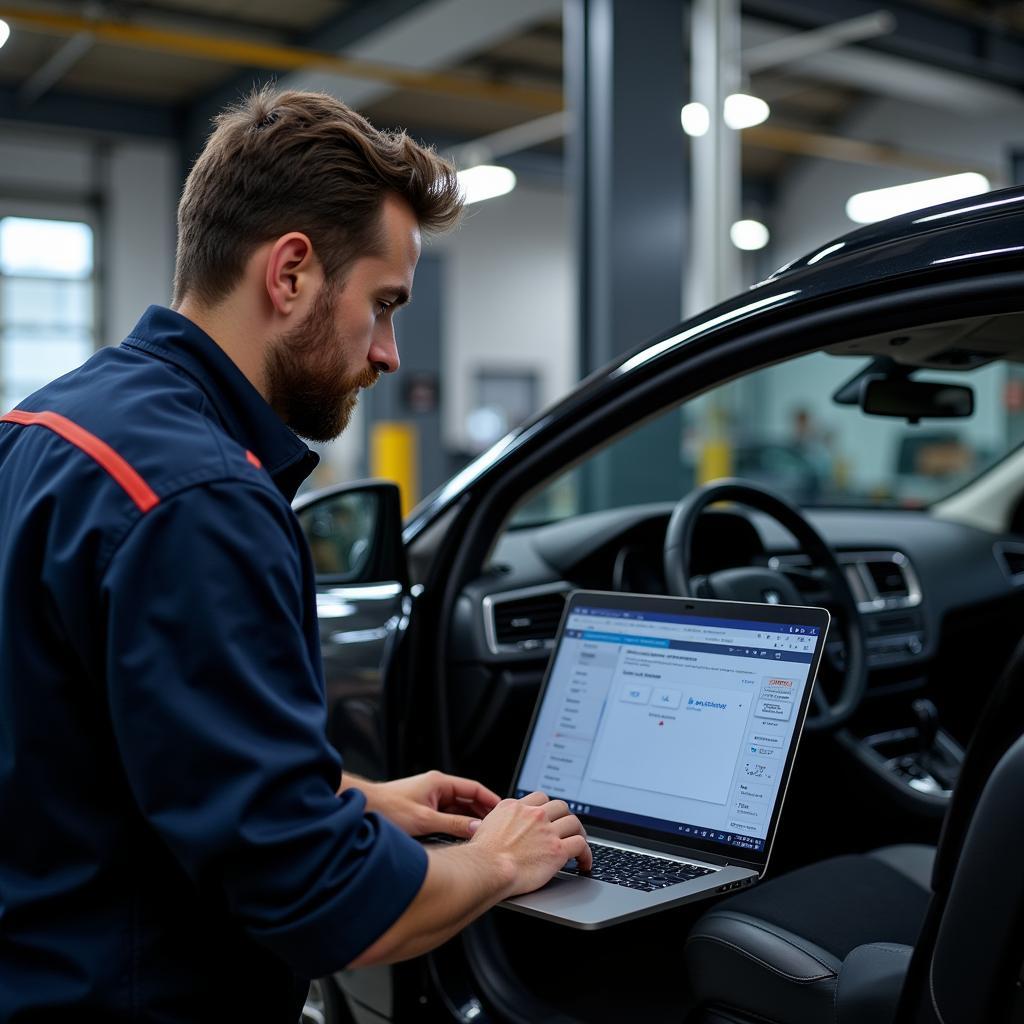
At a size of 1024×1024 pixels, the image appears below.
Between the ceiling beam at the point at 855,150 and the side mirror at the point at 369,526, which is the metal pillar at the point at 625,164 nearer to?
the side mirror at the point at 369,526

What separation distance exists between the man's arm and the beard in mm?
495

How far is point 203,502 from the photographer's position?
3.66 feet

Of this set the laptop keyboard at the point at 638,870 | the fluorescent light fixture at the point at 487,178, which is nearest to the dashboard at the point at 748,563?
the laptop keyboard at the point at 638,870

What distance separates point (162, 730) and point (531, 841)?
1.56 feet

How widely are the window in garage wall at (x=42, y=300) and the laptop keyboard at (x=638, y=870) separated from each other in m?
13.0

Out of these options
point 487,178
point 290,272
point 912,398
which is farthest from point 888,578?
point 487,178

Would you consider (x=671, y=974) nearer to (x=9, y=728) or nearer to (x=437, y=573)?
(x=437, y=573)

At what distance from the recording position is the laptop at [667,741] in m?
1.50

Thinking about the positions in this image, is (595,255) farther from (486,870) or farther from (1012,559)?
(486,870)

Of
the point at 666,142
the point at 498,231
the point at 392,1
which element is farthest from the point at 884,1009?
the point at 498,231

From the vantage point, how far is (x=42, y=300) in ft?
45.5

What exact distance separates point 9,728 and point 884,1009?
39.4 inches

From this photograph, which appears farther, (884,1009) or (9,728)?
(884,1009)

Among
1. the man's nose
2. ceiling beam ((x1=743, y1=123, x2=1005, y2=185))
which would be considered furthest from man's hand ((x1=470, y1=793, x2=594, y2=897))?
ceiling beam ((x1=743, y1=123, x2=1005, y2=185))
